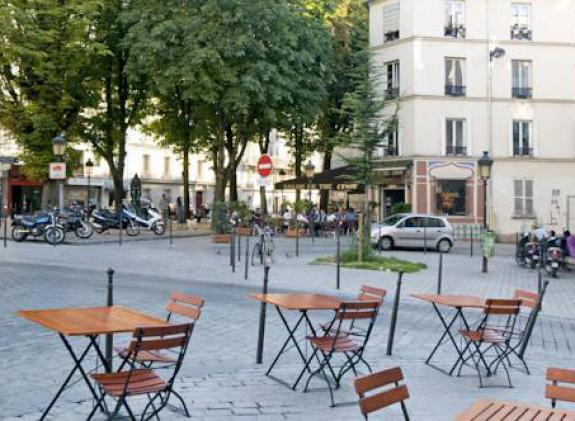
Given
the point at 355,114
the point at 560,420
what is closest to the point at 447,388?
the point at 560,420

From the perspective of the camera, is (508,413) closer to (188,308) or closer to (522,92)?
(188,308)

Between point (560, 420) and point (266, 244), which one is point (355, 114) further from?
point (560, 420)

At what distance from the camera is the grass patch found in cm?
1822

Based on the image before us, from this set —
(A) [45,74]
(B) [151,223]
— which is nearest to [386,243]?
(B) [151,223]

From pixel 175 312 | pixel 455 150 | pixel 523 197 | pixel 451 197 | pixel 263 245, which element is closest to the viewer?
pixel 175 312

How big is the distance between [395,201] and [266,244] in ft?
65.1

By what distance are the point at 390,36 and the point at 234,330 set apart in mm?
29793

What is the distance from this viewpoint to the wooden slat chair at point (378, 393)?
3750 millimetres

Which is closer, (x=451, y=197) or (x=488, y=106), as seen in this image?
(x=451, y=197)

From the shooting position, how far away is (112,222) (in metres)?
29.4

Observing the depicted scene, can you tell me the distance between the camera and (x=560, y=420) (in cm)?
382

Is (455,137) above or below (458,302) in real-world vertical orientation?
above

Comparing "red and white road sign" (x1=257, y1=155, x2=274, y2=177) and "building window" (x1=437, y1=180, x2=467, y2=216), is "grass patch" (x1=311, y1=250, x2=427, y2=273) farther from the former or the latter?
"building window" (x1=437, y1=180, x2=467, y2=216)

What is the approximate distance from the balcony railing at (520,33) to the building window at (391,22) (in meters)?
6.07
